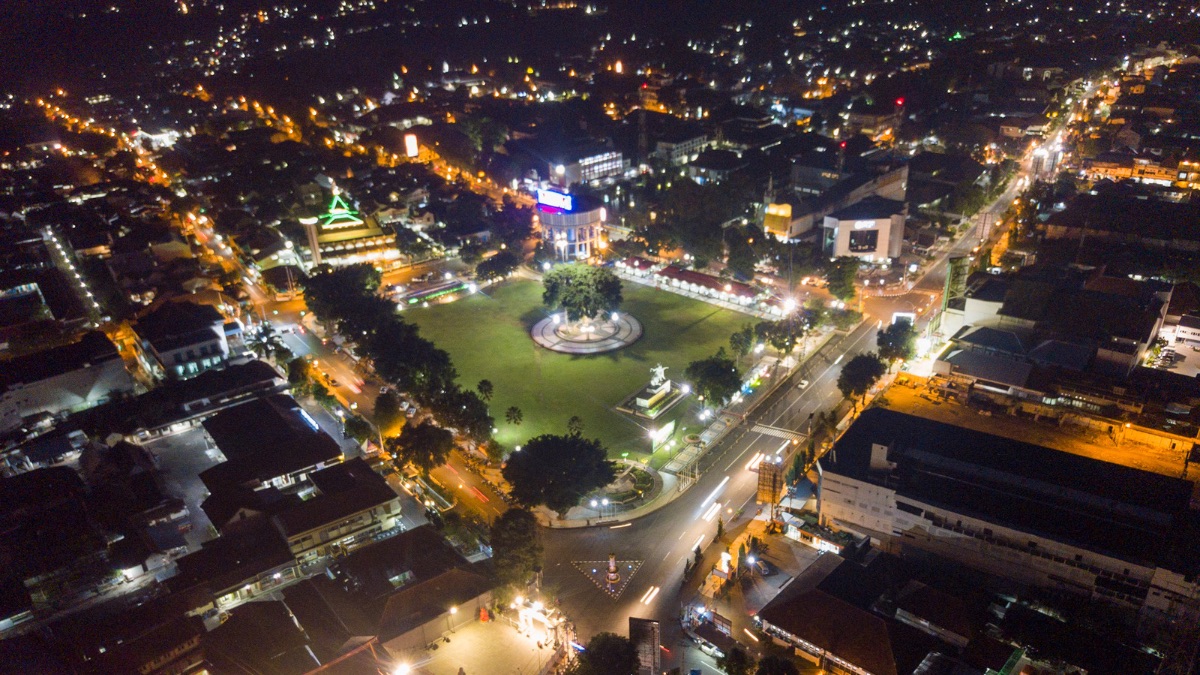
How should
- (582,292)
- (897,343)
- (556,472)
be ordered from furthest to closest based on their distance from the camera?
(582,292), (897,343), (556,472)

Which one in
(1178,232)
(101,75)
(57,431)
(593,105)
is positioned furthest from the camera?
(101,75)

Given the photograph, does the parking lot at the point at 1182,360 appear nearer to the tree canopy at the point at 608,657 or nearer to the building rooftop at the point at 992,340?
the building rooftop at the point at 992,340

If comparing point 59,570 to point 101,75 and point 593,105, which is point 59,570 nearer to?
point 593,105

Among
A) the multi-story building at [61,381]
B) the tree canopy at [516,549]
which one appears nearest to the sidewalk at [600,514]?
the tree canopy at [516,549]

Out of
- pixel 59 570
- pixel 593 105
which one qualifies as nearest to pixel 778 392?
pixel 59 570

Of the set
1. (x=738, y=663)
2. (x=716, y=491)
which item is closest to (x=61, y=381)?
(x=716, y=491)

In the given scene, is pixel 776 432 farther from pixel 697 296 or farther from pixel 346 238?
pixel 346 238
